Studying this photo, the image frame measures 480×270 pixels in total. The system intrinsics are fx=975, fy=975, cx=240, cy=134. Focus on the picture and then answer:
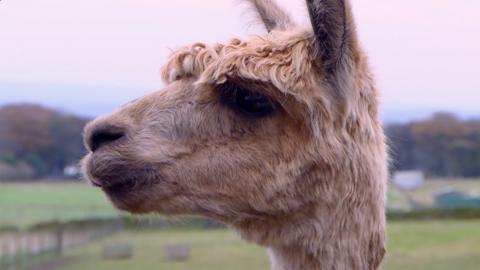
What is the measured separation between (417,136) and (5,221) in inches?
499

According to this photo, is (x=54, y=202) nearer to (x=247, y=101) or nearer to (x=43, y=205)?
(x=43, y=205)

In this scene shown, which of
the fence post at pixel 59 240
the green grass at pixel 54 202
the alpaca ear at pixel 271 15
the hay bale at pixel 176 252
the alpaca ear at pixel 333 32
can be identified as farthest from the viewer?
the hay bale at pixel 176 252

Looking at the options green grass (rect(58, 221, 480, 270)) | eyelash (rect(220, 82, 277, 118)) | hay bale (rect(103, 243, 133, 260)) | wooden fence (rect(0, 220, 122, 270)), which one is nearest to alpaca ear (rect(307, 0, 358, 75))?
eyelash (rect(220, 82, 277, 118))

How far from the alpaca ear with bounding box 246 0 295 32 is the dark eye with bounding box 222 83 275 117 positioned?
1.00 meters

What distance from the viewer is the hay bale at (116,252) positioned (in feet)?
108

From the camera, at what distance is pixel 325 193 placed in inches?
183

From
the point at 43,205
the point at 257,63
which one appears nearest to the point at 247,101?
the point at 257,63

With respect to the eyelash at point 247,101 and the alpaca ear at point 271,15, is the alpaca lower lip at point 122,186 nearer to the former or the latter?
the eyelash at point 247,101

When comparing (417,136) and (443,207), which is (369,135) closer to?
(417,136)

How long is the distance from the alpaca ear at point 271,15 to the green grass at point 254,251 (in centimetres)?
2339

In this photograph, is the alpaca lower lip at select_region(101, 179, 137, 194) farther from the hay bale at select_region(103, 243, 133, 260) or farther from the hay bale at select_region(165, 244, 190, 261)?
the hay bale at select_region(103, 243, 133, 260)

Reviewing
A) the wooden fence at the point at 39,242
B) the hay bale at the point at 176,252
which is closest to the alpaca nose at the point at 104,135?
the wooden fence at the point at 39,242

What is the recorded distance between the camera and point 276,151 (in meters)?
4.65

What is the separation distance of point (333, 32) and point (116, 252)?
29.2 m
